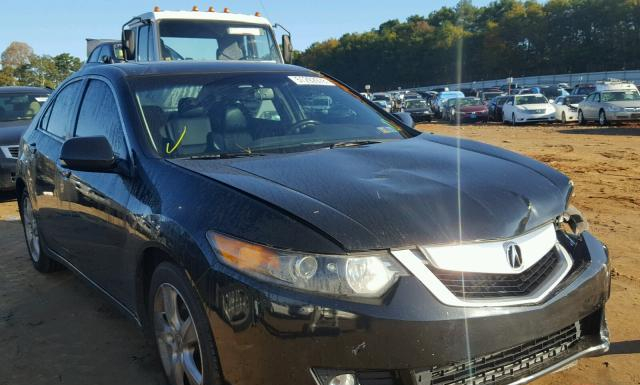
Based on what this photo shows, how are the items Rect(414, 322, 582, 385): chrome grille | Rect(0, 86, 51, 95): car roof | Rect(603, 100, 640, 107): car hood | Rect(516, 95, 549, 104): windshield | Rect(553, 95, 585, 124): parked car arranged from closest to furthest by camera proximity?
Rect(414, 322, 582, 385): chrome grille → Rect(0, 86, 51, 95): car roof → Rect(603, 100, 640, 107): car hood → Rect(553, 95, 585, 124): parked car → Rect(516, 95, 549, 104): windshield

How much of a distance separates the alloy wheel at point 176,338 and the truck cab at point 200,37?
7209 millimetres

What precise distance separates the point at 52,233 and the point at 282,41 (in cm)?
693

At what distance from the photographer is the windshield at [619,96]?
73.9ft

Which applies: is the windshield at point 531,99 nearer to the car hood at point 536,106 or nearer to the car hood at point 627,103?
the car hood at point 536,106

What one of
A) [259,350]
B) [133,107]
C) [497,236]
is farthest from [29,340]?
[497,236]

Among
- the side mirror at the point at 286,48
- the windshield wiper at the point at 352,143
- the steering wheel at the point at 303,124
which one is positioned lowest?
the windshield wiper at the point at 352,143

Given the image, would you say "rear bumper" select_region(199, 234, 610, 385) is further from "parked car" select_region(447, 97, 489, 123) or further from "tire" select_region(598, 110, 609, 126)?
"parked car" select_region(447, 97, 489, 123)

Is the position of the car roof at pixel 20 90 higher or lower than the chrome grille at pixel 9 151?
higher

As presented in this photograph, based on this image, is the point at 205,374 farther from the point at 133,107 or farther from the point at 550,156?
the point at 550,156

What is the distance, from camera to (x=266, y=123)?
348 cm

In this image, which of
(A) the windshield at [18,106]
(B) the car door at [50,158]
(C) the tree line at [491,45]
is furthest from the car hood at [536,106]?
(C) the tree line at [491,45]

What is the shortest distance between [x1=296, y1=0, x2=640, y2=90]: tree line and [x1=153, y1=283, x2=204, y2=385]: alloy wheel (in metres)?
84.2

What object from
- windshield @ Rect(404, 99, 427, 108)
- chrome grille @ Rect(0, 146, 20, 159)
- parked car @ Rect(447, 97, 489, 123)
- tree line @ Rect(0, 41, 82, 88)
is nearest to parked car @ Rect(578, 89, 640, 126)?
parked car @ Rect(447, 97, 489, 123)

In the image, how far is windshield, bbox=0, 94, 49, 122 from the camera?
34.0 ft
